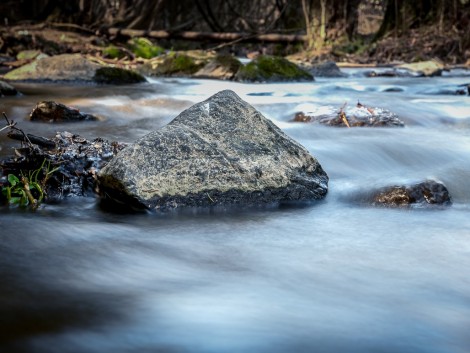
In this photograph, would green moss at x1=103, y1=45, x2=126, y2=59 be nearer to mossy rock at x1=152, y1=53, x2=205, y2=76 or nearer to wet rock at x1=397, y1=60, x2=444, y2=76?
mossy rock at x1=152, y1=53, x2=205, y2=76

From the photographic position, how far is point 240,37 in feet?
60.2

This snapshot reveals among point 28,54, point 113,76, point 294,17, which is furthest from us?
point 294,17

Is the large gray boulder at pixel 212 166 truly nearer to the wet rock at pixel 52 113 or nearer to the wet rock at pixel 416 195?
the wet rock at pixel 416 195

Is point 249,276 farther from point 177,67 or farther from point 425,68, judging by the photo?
point 425,68

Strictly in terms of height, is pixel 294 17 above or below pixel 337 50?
above

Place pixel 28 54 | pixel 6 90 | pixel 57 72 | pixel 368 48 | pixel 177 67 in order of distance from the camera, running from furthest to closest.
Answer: pixel 368 48, pixel 28 54, pixel 177 67, pixel 57 72, pixel 6 90

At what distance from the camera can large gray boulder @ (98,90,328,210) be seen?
3352 millimetres

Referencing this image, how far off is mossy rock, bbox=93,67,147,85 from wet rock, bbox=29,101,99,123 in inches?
146

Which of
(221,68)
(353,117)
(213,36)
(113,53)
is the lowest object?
(353,117)

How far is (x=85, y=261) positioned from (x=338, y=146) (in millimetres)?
2868

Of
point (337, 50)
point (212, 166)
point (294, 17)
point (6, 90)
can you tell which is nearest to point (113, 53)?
point (337, 50)

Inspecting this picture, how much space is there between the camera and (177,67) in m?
11.6

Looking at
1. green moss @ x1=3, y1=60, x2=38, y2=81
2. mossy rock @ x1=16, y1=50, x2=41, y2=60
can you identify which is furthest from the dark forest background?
green moss @ x1=3, y1=60, x2=38, y2=81

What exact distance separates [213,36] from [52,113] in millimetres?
13205
